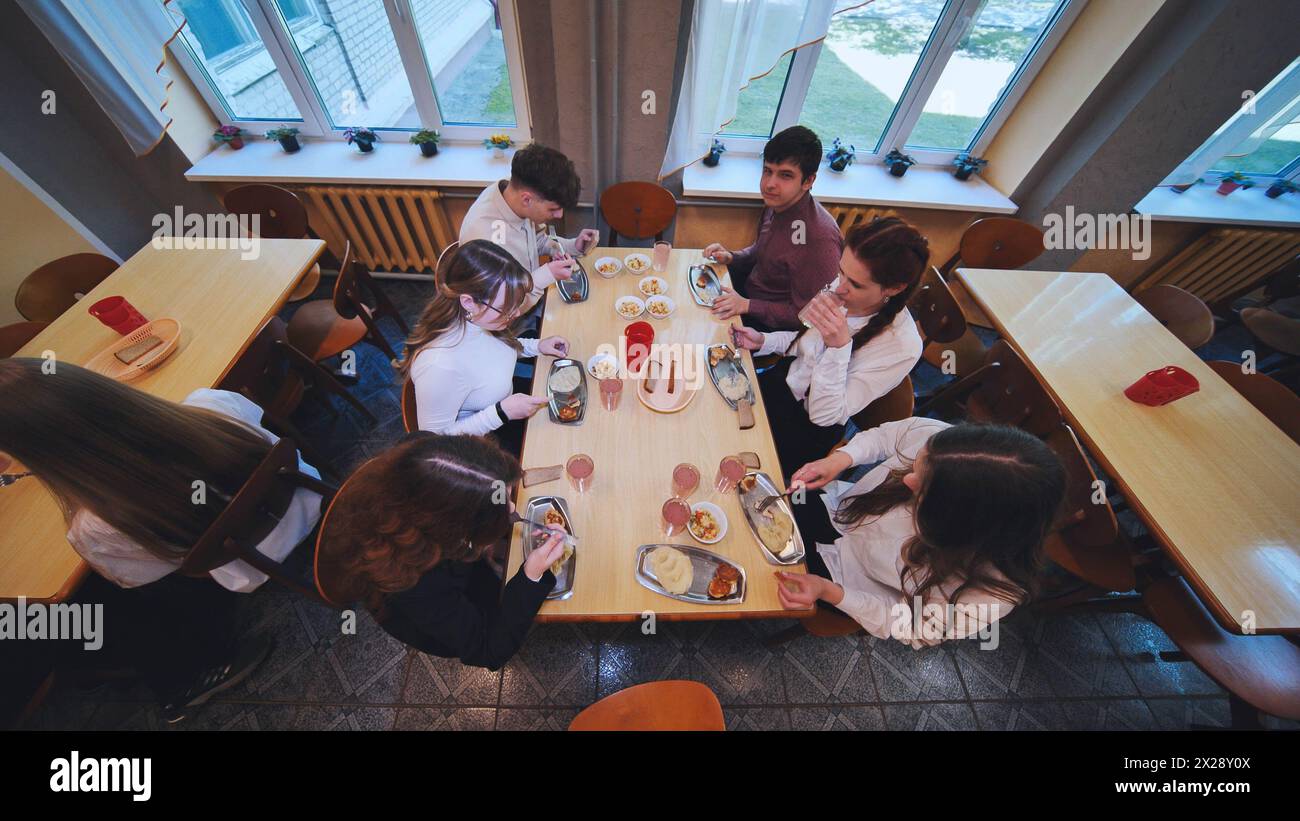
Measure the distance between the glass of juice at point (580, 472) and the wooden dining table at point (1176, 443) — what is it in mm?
2203

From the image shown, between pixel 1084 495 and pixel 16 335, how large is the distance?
15.7 ft

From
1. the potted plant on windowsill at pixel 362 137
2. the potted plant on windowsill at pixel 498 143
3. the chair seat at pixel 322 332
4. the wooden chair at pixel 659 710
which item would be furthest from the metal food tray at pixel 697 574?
the potted plant on windowsill at pixel 362 137

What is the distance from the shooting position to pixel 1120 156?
2959 millimetres

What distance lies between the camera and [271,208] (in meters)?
2.92

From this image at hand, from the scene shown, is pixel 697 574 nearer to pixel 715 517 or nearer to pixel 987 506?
pixel 715 517

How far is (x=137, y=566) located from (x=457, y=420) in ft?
3.66

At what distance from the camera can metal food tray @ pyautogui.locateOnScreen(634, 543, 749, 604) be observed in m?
1.43

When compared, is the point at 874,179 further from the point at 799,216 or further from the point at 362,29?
the point at 362,29

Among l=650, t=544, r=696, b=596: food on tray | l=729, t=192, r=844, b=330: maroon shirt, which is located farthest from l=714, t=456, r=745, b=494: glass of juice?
l=729, t=192, r=844, b=330: maroon shirt

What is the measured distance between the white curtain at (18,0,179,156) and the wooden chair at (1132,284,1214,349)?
6.11 metres

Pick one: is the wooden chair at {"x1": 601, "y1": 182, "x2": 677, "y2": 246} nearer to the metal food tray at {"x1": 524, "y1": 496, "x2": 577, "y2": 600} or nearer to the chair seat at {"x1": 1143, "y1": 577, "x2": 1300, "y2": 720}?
the metal food tray at {"x1": 524, "y1": 496, "x2": 577, "y2": 600}

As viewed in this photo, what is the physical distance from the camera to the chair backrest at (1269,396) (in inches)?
80.6

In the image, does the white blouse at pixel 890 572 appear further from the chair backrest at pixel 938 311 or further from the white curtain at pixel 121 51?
the white curtain at pixel 121 51

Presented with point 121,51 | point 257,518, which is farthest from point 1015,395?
point 121,51
